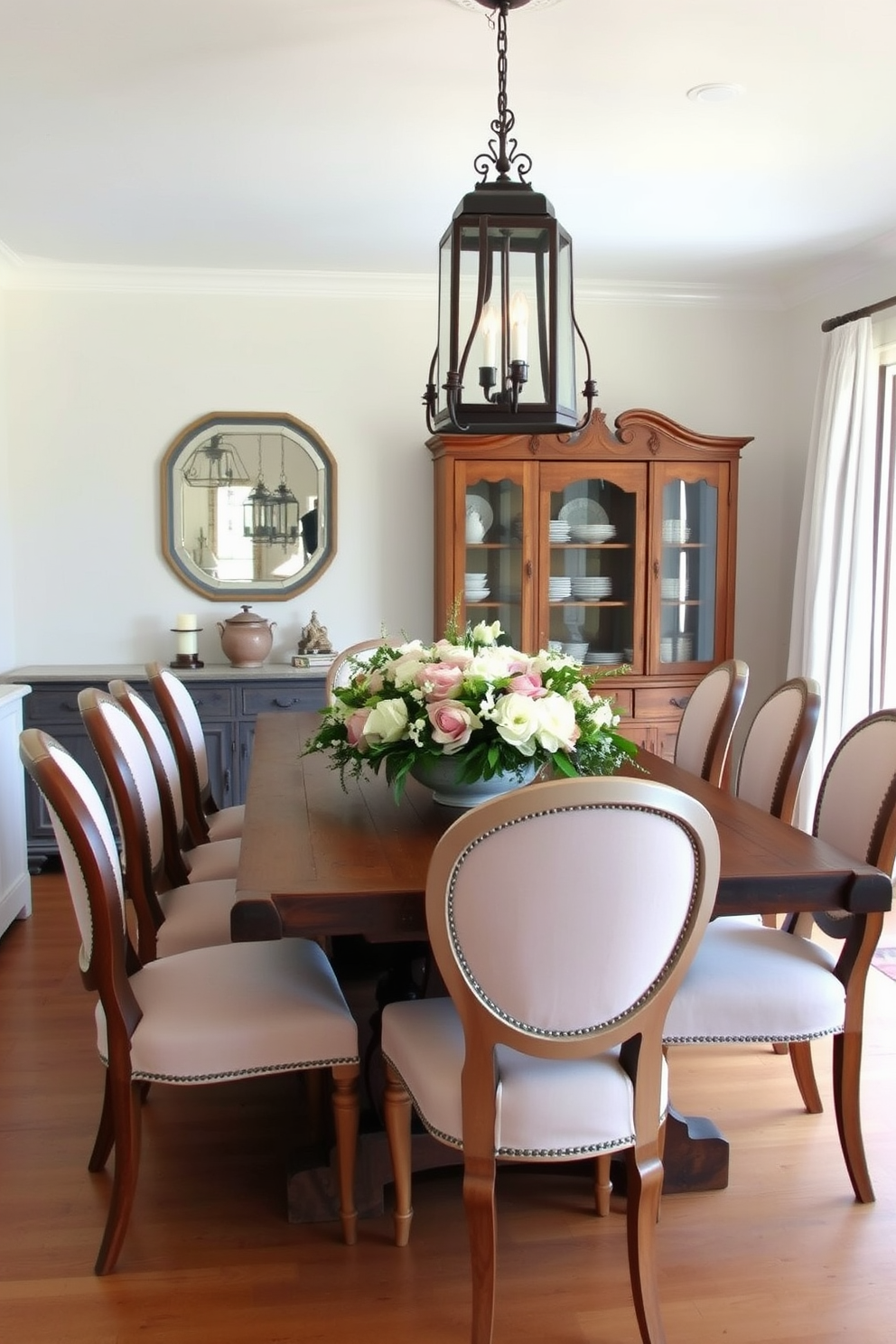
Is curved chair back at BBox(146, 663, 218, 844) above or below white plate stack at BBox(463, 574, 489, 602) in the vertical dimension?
below

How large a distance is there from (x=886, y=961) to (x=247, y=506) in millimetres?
3148

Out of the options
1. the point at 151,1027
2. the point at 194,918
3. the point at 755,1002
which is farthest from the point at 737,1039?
the point at 194,918

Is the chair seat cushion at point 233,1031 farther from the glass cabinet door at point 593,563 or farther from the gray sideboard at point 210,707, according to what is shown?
the glass cabinet door at point 593,563

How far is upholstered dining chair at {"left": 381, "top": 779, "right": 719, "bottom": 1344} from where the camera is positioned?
5.42ft

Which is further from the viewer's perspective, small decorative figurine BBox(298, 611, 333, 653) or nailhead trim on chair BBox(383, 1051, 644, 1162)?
small decorative figurine BBox(298, 611, 333, 653)

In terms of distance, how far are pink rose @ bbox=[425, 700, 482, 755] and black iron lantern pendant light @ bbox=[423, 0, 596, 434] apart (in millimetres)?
557

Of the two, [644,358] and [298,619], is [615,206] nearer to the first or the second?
[644,358]

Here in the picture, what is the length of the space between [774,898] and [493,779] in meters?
0.59

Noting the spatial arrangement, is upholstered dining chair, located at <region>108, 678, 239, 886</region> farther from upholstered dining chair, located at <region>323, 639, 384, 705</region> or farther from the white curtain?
the white curtain

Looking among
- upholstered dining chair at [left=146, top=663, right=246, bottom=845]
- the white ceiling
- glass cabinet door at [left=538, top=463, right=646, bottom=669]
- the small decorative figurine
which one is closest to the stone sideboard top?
the small decorative figurine

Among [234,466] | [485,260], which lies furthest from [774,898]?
[234,466]

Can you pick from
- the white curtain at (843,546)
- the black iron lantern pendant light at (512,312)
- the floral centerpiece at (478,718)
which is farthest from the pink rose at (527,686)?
the white curtain at (843,546)

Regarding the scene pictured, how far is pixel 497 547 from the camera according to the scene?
16.0 ft

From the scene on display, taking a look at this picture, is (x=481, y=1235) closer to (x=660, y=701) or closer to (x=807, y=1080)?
(x=807, y=1080)
